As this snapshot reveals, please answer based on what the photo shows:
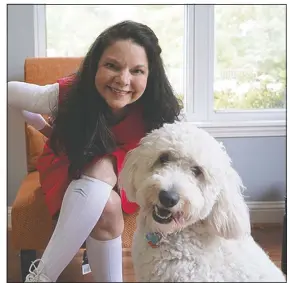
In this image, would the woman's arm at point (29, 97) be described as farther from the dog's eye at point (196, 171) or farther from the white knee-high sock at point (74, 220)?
the dog's eye at point (196, 171)

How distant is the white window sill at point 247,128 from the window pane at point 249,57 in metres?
0.03

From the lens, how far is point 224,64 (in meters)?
0.85

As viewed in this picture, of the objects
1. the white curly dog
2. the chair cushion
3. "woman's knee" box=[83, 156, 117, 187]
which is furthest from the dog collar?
the chair cushion

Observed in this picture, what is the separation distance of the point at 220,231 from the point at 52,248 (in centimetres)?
26

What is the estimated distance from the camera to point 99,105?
27.8 inches

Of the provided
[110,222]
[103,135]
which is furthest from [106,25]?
[110,222]

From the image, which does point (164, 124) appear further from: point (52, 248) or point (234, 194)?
point (52, 248)

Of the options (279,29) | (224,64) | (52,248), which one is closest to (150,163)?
(52,248)

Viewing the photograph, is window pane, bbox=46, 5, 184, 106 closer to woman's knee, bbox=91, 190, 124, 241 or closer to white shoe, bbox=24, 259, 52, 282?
woman's knee, bbox=91, 190, 124, 241

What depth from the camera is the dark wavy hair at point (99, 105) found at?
69 cm

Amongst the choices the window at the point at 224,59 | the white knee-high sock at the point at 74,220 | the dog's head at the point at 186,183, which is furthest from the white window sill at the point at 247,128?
the white knee-high sock at the point at 74,220

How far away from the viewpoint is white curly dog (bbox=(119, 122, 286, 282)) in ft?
1.95

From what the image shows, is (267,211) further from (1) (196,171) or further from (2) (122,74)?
(2) (122,74)

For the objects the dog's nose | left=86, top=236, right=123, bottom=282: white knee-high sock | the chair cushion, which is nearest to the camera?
the dog's nose
